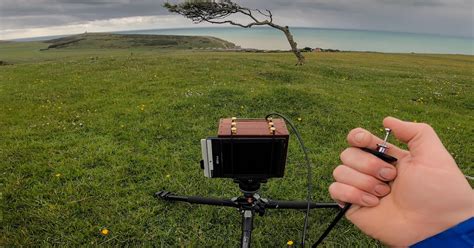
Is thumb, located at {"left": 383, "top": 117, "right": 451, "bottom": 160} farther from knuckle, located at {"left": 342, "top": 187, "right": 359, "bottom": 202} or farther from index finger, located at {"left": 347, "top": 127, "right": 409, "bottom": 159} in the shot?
knuckle, located at {"left": 342, "top": 187, "right": 359, "bottom": 202}

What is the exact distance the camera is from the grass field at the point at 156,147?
189 inches

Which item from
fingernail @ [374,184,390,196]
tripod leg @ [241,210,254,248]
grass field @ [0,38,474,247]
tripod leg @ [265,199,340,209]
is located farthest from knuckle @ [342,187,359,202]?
grass field @ [0,38,474,247]

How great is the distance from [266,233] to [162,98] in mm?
7365

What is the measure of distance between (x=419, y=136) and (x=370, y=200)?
0.43 meters

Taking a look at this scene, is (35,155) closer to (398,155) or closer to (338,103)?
(398,155)

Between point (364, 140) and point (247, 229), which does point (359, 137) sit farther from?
point (247, 229)

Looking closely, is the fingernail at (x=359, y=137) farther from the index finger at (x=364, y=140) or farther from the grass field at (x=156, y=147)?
the grass field at (x=156, y=147)

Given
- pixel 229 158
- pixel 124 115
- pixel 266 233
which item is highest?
pixel 229 158

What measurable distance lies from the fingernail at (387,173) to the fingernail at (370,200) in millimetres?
139

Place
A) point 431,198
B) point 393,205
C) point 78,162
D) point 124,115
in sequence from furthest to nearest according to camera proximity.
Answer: point 124,115
point 78,162
point 393,205
point 431,198

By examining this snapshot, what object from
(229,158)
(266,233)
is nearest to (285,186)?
(266,233)

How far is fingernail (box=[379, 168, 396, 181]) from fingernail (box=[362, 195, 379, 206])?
0.46 ft

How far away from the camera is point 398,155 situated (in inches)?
73.1

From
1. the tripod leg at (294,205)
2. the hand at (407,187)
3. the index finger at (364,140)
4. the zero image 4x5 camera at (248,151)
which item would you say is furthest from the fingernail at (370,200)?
the tripod leg at (294,205)
